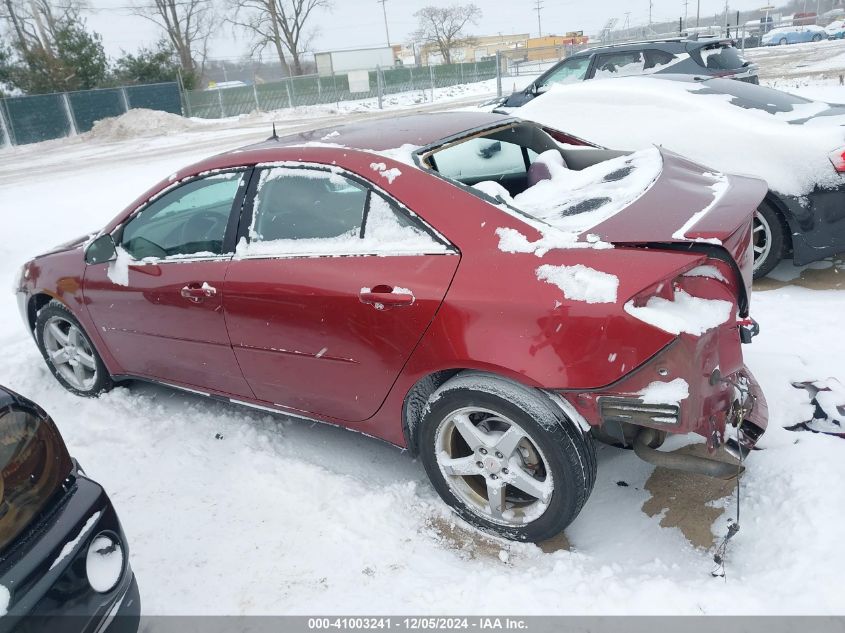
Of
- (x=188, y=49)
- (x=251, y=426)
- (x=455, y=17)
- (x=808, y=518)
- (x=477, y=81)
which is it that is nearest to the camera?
(x=808, y=518)

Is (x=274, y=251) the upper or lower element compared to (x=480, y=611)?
upper

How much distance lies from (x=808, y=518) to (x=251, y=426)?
2.73 meters

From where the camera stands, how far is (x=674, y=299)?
7.21ft

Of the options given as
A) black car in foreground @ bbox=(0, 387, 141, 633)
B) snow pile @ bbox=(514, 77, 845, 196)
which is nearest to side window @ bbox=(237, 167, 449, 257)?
black car in foreground @ bbox=(0, 387, 141, 633)

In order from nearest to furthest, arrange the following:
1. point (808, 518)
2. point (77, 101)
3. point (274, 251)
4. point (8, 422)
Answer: point (8, 422) → point (808, 518) → point (274, 251) → point (77, 101)

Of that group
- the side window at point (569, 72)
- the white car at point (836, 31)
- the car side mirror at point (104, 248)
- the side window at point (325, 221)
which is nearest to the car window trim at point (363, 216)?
the side window at point (325, 221)

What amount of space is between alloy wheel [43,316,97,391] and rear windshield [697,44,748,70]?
8.62 meters

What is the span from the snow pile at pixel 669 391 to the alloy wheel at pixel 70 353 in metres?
3.42

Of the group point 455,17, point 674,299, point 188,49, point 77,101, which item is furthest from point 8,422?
point 455,17

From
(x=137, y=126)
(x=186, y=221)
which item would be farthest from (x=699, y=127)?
(x=137, y=126)

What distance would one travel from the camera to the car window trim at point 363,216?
2529 mm

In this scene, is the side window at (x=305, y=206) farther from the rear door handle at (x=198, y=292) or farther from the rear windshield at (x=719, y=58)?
the rear windshield at (x=719, y=58)

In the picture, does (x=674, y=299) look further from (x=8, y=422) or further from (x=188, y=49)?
(x=188, y=49)

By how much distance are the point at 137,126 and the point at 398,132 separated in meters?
24.1
